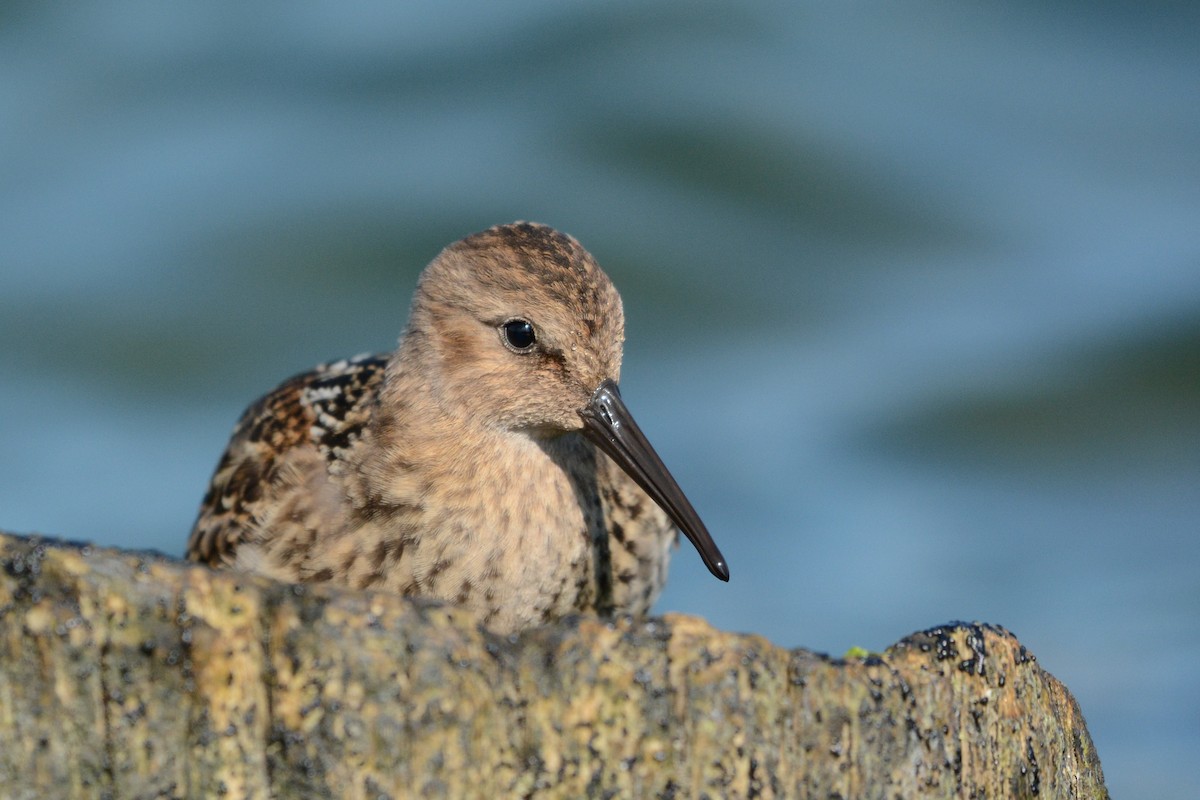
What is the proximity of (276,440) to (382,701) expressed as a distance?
289 cm

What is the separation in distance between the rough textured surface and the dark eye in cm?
186

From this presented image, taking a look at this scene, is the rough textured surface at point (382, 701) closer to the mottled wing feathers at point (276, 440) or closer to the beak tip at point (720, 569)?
the beak tip at point (720, 569)

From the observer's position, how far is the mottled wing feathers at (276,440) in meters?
5.14

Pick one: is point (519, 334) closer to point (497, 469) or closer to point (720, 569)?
point (497, 469)

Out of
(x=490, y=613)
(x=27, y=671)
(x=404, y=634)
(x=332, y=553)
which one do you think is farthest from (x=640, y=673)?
(x=332, y=553)

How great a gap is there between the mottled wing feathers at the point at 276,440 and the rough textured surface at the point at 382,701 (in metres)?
2.30

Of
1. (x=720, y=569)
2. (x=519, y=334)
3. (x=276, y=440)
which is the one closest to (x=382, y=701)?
(x=720, y=569)

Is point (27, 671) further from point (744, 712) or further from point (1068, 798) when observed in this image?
point (1068, 798)

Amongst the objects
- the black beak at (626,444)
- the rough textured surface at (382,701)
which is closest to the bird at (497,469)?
the black beak at (626,444)

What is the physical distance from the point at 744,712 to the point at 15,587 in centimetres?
124

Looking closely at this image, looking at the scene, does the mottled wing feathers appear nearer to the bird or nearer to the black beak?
the bird

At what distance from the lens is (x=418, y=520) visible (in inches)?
185

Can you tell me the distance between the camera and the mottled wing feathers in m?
5.14

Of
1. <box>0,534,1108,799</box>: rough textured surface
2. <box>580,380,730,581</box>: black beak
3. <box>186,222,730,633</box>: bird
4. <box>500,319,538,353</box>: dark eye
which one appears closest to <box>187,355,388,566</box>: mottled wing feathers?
<box>186,222,730,633</box>: bird
